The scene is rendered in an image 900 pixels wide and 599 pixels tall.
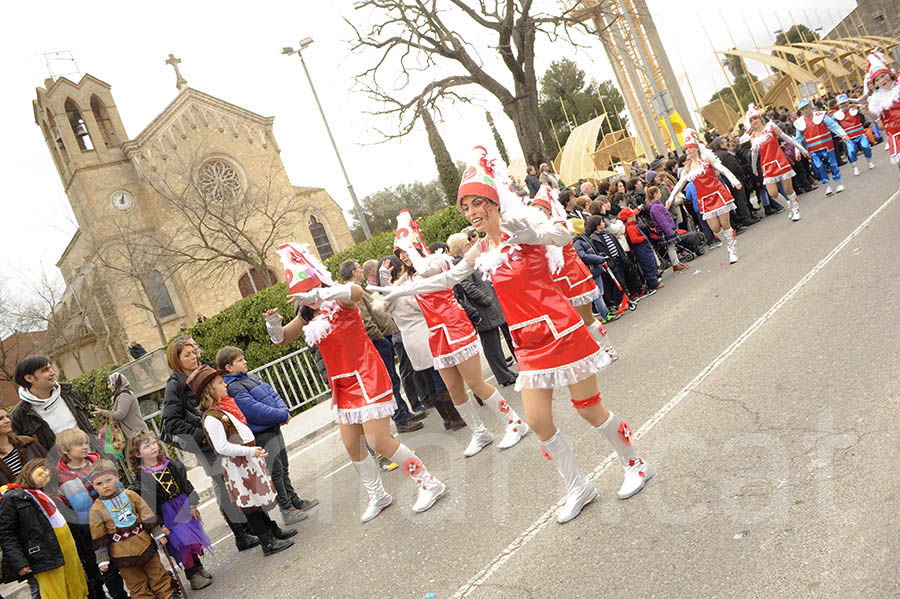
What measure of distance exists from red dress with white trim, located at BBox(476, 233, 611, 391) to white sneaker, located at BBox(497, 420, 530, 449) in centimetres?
206

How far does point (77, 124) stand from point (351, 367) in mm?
40260

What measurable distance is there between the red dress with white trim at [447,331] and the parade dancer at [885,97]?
7.56m

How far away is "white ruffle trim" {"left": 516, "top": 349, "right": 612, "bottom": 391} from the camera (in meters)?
4.45

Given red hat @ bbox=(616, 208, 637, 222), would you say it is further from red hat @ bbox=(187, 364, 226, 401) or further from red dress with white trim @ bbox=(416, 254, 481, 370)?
red hat @ bbox=(187, 364, 226, 401)

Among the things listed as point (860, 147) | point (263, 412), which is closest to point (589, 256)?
point (263, 412)

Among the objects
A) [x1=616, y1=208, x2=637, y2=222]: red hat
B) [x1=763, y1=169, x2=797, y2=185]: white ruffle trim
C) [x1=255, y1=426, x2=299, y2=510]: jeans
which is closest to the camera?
[x1=255, y1=426, x2=299, y2=510]: jeans

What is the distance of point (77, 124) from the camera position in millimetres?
39312

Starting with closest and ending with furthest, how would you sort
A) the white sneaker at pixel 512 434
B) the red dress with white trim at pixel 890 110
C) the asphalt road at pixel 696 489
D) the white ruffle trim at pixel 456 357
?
the asphalt road at pixel 696 489
the white sneaker at pixel 512 434
the white ruffle trim at pixel 456 357
the red dress with white trim at pixel 890 110

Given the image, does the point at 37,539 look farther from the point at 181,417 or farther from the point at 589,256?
the point at 589,256

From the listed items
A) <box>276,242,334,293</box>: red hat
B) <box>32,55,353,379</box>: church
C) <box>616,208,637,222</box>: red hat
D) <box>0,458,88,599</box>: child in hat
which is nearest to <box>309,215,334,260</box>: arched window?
<box>32,55,353,379</box>: church

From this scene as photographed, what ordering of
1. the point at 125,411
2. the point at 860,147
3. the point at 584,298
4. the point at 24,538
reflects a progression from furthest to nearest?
the point at 860,147
the point at 584,298
the point at 125,411
the point at 24,538

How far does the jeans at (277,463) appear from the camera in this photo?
6.81m

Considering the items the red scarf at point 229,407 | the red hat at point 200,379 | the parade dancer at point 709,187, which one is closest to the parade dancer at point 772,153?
the parade dancer at point 709,187

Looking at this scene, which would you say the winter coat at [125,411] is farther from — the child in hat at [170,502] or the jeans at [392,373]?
the jeans at [392,373]
